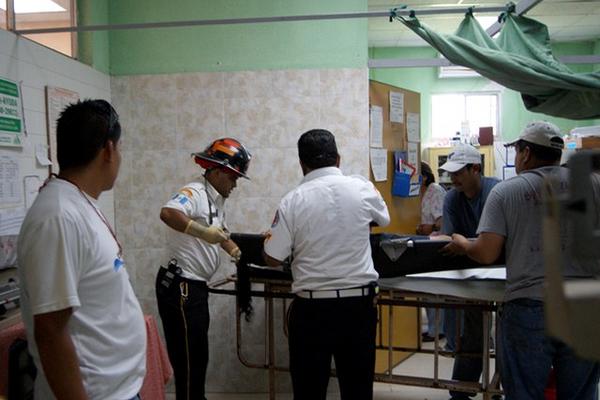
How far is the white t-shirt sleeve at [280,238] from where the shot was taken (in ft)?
6.48

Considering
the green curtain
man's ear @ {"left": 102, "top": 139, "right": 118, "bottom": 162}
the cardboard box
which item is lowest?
man's ear @ {"left": 102, "top": 139, "right": 118, "bottom": 162}

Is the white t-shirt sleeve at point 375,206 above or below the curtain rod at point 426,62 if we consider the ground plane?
below

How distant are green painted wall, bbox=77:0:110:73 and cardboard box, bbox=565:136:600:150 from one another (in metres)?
3.80

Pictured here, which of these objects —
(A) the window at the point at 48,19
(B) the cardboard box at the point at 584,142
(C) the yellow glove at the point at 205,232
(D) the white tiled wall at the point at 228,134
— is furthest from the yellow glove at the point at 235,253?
(B) the cardboard box at the point at 584,142

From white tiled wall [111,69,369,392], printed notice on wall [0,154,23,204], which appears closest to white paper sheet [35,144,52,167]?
printed notice on wall [0,154,23,204]

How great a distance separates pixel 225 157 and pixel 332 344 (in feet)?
3.41

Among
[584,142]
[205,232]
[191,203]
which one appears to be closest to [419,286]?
[205,232]

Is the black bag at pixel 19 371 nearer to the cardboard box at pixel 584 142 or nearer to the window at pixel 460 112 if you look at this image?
the cardboard box at pixel 584 142

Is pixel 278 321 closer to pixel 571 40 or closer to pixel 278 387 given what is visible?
pixel 278 387

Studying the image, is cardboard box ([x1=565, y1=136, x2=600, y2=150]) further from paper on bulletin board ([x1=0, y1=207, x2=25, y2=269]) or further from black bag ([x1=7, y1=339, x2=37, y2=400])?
black bag ([x1=7, y1=339, x2=37, y2=400])

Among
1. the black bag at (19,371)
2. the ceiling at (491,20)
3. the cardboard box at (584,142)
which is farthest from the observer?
the ceiling at (491,20)

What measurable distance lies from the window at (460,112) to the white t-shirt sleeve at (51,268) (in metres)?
6.32

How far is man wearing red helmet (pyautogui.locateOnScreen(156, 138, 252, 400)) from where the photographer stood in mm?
2354

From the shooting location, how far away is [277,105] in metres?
3.11
